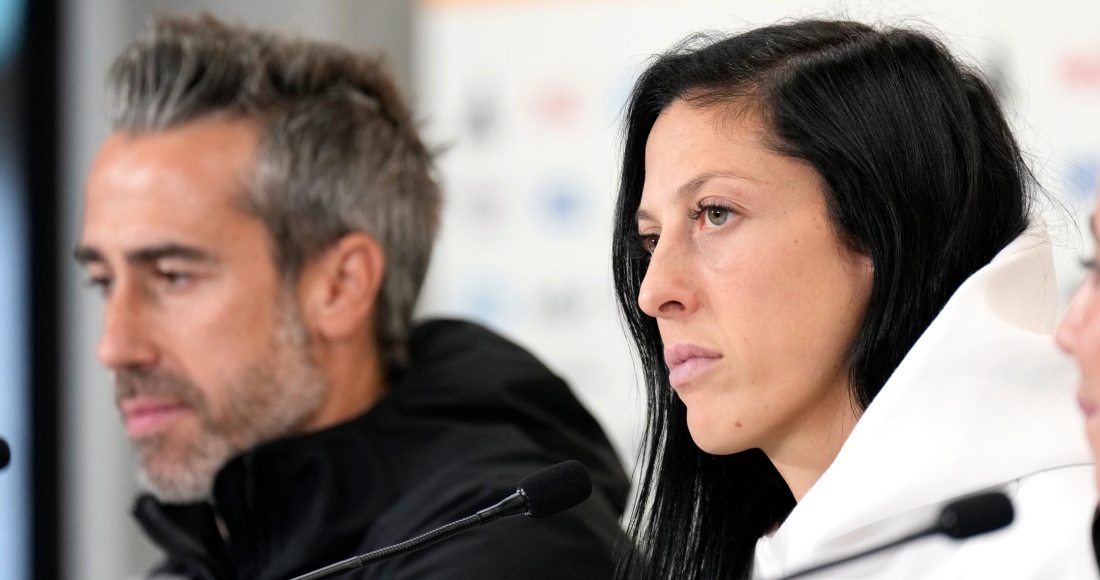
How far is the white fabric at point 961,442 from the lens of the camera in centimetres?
115

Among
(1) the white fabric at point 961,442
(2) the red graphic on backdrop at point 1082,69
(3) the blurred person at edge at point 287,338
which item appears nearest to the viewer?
(1) the white fabric at point 961,442

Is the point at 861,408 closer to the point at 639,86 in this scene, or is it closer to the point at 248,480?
the point at 639,86

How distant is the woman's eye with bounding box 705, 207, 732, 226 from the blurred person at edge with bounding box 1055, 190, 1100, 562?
0.43 metres

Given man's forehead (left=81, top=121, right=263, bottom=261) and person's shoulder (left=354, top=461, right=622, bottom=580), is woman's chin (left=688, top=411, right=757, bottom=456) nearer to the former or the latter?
person's shoulder (left=354, top=461, right=622, bottom=580)

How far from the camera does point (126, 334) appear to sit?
1.98 meters

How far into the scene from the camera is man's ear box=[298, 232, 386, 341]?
2098 millimetres

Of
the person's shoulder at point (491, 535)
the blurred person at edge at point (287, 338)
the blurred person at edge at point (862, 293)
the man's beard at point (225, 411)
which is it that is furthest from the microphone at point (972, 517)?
the man's beard at point (225, 411)

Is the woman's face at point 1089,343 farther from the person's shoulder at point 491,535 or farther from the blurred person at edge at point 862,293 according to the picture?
the person's shoulder at point 491,535

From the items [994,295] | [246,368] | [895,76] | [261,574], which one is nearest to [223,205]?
[246,368]

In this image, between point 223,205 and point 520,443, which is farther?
point 223,205

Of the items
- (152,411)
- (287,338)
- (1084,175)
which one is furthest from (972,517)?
(1084,175)

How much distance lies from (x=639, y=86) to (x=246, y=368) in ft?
2.95

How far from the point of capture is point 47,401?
12.2 ft

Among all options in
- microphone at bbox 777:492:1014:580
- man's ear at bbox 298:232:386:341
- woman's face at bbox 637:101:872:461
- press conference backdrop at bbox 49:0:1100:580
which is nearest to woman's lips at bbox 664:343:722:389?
woman's face at bbox 637:101:872:461
